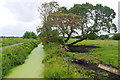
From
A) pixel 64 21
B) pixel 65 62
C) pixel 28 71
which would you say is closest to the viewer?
pixel 28 71

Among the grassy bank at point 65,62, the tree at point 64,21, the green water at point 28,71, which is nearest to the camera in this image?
the grassy bank at point 65,62

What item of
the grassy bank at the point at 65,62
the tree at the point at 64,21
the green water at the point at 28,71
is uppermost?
the tree at the point at 64,21

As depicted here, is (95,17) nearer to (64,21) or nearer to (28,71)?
(64,21)

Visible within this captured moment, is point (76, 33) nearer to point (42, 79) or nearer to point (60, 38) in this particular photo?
point (60, 38)

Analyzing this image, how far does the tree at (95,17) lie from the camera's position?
12.3m

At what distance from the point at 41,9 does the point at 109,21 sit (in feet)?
32.6

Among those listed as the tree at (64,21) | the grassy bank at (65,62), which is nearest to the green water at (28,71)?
the grassy bank at (65,62)

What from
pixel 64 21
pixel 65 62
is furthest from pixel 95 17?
pixel 65 62

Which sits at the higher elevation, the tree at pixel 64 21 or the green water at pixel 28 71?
the tree at pixel 64 21

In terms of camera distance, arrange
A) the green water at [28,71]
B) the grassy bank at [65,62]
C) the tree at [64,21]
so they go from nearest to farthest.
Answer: the grassy bank at [65,62]
the green water at [28,71]
the tree at [64,21]

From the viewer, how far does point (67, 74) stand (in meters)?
3.44

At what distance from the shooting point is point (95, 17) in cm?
1281

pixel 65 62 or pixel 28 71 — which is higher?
pixel 65 62

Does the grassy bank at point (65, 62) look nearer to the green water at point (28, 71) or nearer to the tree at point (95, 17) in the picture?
the green water at point (28, 71)
